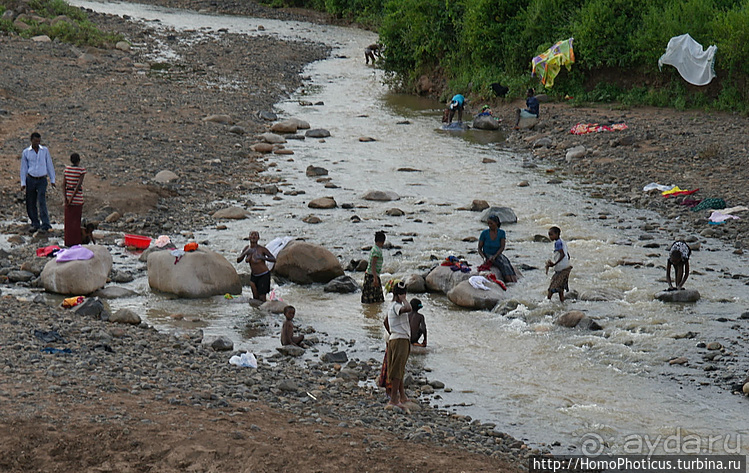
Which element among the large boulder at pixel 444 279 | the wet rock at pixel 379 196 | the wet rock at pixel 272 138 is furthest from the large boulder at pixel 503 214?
the wet rock at pixel 272 138

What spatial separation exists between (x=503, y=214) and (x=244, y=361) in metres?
8.23

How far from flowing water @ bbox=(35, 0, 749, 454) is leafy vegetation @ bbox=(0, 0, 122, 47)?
15328 millimetres

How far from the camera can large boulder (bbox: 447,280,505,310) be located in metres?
12.9

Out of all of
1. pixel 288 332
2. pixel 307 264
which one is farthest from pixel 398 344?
pixel 307 264

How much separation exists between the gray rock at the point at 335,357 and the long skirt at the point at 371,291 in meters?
2.13

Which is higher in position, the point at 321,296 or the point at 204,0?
the point at 204,0

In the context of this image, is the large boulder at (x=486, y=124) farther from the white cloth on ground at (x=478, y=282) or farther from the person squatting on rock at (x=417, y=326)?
the person squatting on rock at (x=417, y=326)

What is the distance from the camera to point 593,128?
23.9 meters

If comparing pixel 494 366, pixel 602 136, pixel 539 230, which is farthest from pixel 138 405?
pixel 602 136

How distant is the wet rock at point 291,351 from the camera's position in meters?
10.8

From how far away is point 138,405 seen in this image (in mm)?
8055

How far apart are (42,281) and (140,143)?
859 centimetres

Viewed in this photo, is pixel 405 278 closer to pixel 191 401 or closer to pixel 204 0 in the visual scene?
pixel 191 401

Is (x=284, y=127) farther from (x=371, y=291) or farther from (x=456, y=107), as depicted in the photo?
(x=371, y=291)
